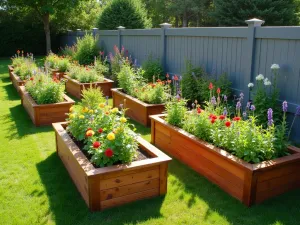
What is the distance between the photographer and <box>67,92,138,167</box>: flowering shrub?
11.3ft

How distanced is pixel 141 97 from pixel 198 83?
1.14 m

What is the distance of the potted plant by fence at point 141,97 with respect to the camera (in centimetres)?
616

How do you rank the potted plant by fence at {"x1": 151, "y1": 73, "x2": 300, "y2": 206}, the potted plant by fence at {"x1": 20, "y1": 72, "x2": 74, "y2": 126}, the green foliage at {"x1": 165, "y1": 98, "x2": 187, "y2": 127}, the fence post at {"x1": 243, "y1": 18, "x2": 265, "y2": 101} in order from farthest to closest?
the potted plant by fence at {"x1": 20, "y1": 72, "x2": 74, "y2": 126} < the fence post at {"x1": 243, "y1": 18, "x2": 265, "y2": 101} < the green foliage at {"x1": 165, "y1": 98, "x2": 187, "y2": 127} < the potted plant by fence at {"x1": 151, "y1": 73, "x2": 300, "y2": 206}

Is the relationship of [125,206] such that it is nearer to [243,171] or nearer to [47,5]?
[243,171]

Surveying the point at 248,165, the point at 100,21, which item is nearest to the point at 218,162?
the point at 248,165

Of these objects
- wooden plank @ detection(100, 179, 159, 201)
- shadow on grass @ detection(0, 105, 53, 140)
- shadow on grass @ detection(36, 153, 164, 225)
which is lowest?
shadow on grass @ detection(36, 153, 164, 225)

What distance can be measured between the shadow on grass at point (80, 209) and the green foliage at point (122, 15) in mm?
12064

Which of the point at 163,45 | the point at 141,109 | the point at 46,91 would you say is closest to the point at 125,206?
the point at 141,109

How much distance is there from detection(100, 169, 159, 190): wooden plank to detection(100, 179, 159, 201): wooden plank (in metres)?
0.04

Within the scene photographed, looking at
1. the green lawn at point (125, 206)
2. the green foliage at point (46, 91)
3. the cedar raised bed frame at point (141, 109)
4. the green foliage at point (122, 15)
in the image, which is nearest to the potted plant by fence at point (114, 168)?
the green lawn at point (125, 206)

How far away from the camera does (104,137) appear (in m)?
3.72

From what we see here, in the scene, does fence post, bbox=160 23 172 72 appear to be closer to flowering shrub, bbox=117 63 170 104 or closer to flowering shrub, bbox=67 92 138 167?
flowering shrub, bbox=117 63 170 104

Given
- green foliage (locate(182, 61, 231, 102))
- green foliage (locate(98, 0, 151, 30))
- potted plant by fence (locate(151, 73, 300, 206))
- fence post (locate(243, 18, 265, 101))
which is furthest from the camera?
green foliage (locate(98, 0, 151, 30))

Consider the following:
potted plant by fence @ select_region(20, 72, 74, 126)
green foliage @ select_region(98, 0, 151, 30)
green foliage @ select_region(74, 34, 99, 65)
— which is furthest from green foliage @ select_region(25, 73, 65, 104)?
green foliage @ select_region(98, 0, 151, 30)
